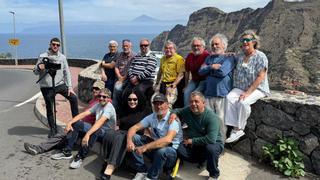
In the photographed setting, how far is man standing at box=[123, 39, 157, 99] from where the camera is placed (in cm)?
712

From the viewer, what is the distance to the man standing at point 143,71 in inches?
280

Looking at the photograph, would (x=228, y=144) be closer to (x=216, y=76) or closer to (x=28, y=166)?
(x=216, y=76)

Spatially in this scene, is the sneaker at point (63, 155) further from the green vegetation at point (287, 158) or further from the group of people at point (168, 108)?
the green vegetation at point (287, 158)

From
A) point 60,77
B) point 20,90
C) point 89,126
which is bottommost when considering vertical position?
point 20,90

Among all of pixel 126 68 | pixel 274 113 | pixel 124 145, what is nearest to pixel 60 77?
pixel 126 68

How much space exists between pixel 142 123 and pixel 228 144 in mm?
1708

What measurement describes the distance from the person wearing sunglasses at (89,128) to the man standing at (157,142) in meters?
0.64

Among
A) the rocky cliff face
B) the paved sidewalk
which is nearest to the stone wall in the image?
the paved sidewalk

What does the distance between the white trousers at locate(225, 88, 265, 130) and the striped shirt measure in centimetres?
185

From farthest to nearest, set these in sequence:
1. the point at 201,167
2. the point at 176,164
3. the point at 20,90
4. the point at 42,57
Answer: the point at 20,90
the point at 42,57
the point at 201,167
the point at 176,164

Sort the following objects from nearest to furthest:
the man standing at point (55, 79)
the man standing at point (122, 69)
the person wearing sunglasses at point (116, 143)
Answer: the person wearing sunglasses at point (116, 143), the man standing at point (55, 79), the man standing at point (122, 69)

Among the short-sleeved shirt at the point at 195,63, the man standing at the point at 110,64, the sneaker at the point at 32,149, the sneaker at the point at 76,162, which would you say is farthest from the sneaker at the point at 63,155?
the short-sleeved shirt at the point at 195,63

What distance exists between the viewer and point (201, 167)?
18.7 feet

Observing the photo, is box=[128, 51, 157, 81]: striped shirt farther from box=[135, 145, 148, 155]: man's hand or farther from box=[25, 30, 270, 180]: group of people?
box=[135, 145, 148, 155]: man's hand
